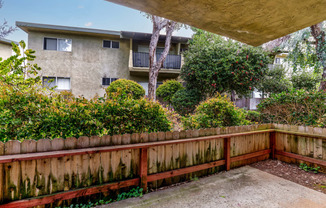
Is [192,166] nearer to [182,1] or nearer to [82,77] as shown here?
[182,1]

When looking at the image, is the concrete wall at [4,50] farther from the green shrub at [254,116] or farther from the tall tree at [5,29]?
the green shrub at [254,116]

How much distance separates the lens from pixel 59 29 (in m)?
11.2

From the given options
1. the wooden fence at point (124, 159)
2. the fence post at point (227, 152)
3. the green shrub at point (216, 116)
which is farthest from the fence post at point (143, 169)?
the fence post at point (227, 152)

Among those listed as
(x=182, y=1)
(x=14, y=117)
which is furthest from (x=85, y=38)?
(x=182, y=1)

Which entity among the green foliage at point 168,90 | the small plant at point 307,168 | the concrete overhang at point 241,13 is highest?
the concrete overhang at point 241,13

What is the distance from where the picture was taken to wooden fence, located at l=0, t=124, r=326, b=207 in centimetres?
226

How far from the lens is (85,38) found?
12.4m

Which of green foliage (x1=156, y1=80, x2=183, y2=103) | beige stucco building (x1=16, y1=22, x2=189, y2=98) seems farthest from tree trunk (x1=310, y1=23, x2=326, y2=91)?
beige stucco building (x1=16, y1=22, x2=189, y2=98)

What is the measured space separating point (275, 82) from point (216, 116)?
11459 millimetres

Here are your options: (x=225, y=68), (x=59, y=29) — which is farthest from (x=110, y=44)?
(x=225, y=68)

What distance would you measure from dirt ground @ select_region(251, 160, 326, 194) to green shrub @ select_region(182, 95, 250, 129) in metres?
1.34

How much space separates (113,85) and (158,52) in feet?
18.5

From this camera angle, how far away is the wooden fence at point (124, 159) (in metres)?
2.26

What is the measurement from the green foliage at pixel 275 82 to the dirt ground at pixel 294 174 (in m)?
9.39
